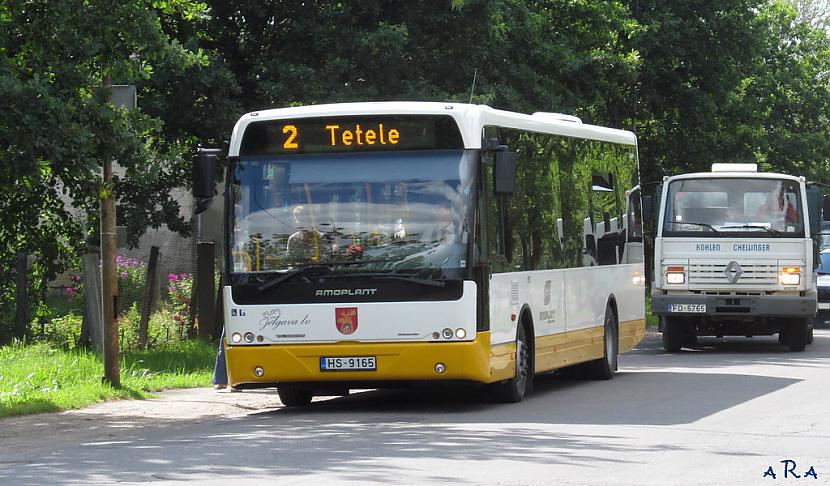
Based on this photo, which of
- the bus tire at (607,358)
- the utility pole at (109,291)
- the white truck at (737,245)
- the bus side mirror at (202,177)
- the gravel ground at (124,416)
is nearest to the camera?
the gravel ground at (124,416)

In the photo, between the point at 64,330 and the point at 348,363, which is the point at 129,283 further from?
the point at 348,363

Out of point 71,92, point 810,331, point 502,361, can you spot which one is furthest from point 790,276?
point 71,92

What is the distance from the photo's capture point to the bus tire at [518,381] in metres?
16.1

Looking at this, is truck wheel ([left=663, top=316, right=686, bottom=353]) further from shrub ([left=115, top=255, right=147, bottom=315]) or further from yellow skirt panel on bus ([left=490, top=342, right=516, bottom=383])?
yellow skirt panel on bus ([left=490, top=342, right=516, bottom=383])

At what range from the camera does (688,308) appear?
82.4ft

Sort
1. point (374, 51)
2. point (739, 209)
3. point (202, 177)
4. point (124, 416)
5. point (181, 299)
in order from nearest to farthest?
point (202, 177), point (124, 416), point (374, 51), point (739, 209), point (181, 299)

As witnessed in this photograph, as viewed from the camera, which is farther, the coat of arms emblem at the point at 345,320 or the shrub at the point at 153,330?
the shrub at the point at 153,330

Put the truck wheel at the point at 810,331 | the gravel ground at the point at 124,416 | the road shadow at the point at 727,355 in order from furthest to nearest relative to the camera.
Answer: the truck wheel at the point at 810,331 < the road shadow at the point at 727,355 < the gravel ground at the point at 124,416

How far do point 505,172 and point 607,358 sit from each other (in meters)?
5.74

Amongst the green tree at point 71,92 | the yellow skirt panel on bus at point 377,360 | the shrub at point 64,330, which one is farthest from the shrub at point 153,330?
the yellow skirt panel on bus at point 377,360

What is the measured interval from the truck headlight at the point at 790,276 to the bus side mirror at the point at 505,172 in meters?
10.9

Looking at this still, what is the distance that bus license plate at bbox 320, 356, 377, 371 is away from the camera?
1498 centimetres

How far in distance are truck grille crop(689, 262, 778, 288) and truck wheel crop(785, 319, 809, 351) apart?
1.30 m

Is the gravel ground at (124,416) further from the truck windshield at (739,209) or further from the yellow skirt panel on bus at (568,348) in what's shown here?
the truck windshield at (739,209)
